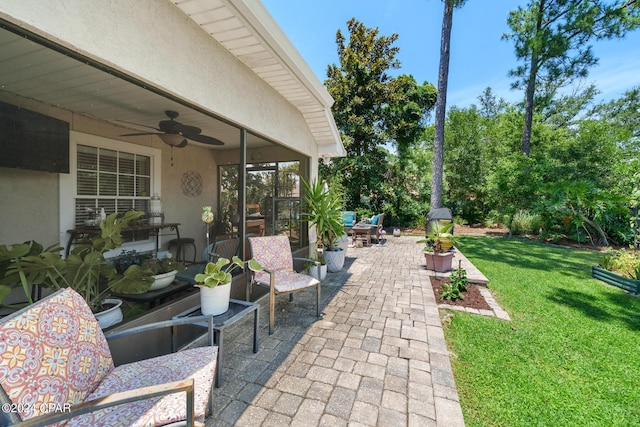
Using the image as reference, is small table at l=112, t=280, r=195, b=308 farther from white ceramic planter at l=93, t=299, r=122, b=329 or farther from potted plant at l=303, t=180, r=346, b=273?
potted plant at l=303, t=180, r=346, b=273

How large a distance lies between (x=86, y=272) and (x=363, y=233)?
7.90 metres

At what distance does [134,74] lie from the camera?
211 centimetres

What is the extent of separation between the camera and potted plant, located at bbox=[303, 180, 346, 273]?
529 centimetres

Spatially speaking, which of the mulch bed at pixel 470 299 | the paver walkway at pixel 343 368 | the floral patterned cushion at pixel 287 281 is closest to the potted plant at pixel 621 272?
the mulch bed at pixel 470 299

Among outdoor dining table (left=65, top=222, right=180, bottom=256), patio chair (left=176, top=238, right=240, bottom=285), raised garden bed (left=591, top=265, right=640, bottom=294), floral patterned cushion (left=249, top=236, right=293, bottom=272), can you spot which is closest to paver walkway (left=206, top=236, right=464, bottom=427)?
floral patterned cushion (left=249, top=236, right=293, bottom=272)

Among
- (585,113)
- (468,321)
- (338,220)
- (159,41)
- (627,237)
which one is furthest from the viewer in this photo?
(585,113)

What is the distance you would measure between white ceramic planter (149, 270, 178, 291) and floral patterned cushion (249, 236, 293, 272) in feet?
3.44

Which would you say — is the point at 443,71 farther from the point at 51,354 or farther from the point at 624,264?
the point at 51,354

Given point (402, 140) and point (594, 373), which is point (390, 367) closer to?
point (594, 373)

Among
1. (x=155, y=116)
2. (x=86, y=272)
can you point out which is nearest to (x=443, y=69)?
(x=155, y=116)

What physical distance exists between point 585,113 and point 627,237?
55.1ft

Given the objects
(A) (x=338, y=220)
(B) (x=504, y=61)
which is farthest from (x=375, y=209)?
(B) (x=504, y=61)

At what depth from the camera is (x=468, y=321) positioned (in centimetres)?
348

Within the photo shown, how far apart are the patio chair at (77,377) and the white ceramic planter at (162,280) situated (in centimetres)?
106
